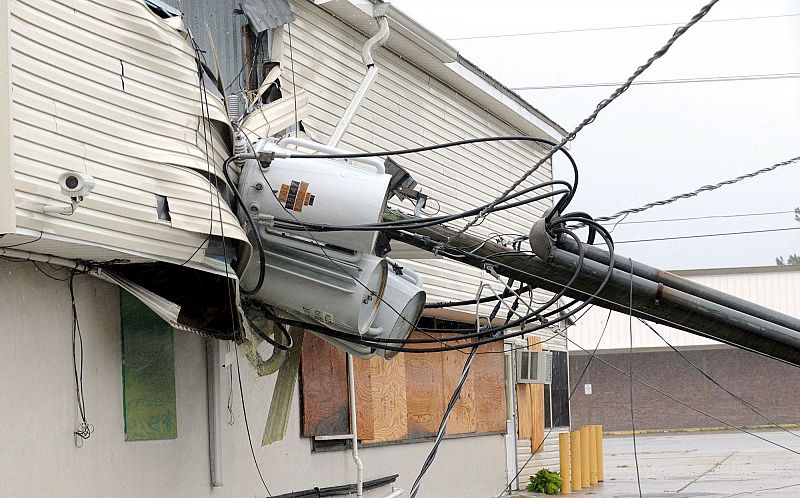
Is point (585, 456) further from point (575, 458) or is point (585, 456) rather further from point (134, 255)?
point (134, 255)

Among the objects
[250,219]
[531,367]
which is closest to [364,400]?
[250,219]

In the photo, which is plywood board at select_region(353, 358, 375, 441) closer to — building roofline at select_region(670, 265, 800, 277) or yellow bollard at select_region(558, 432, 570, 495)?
yellow bollard at select_region(558, 432, 570, 495)

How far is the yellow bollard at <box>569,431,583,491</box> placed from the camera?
19672 mm

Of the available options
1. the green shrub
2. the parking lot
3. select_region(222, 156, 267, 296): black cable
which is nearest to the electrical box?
the green shrub

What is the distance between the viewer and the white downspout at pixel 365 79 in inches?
429

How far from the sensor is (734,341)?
8219 mm

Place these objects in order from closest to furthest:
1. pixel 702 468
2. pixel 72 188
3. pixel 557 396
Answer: pixel 72 188
pixel 557 396
pixel 702 468

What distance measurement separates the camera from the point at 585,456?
2028 centimetres

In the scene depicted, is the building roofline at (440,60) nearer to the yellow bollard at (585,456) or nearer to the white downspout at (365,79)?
the white downspout at (365,79)

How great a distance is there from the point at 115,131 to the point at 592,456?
15.7m

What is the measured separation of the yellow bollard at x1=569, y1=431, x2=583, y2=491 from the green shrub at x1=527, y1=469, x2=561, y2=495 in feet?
2.87

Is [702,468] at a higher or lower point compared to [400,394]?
lower

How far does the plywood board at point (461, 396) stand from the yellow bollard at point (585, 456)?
16.1 feet

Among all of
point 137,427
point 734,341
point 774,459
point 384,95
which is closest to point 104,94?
point 137,427
